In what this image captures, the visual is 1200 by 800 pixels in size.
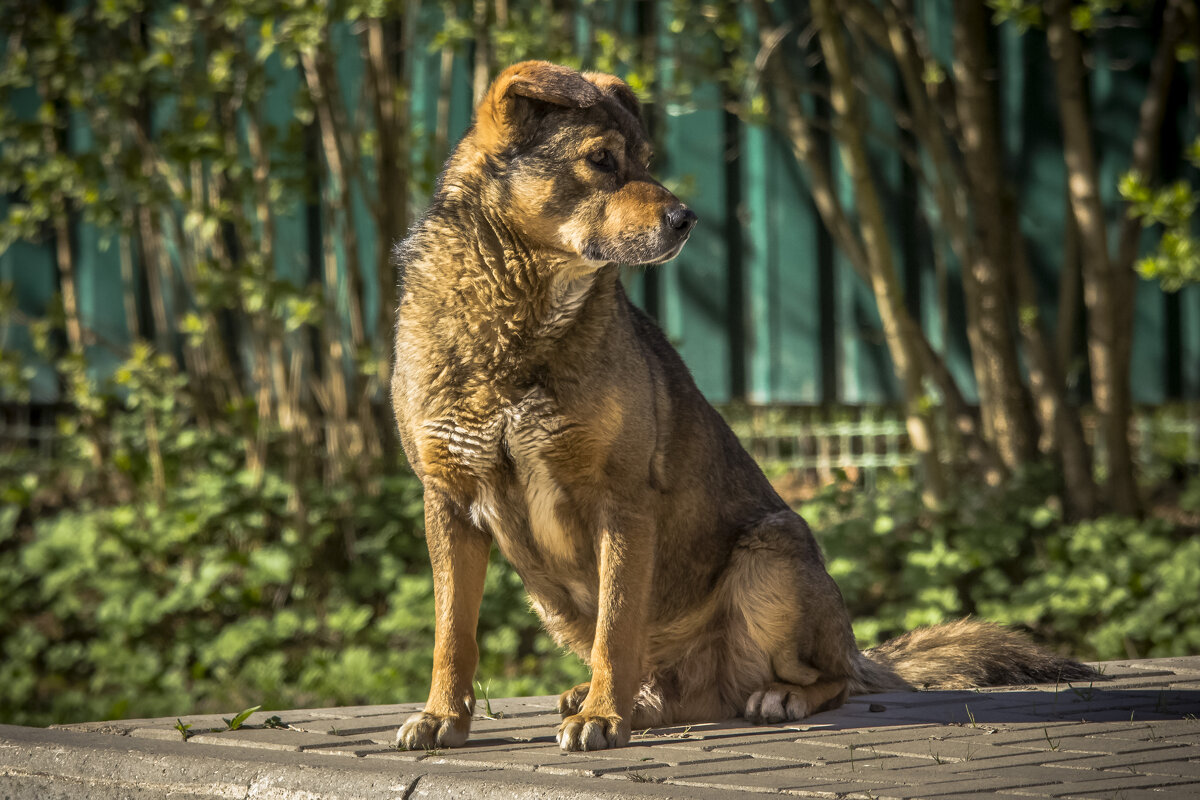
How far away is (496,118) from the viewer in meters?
3.74

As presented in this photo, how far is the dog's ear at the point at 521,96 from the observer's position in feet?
11.9

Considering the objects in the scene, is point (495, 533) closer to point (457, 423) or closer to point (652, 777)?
point (457, 423)

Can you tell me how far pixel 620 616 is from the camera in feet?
11.9

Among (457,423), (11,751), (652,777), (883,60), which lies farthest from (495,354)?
(883,60)

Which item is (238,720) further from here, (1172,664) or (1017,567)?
(1017,567)

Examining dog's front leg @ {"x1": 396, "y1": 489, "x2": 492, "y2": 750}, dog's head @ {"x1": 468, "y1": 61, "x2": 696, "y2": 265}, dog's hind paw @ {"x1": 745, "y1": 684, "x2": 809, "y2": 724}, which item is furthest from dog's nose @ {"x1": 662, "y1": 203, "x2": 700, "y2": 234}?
dog's hind paw @ {"x1": 745, "y1": 684, "x2": 809, "y2": 724}

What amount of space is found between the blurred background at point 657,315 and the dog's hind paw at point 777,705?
254 cm

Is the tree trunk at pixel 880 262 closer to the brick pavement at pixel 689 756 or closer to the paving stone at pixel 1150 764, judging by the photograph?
the brick pavement at pixel 689 756

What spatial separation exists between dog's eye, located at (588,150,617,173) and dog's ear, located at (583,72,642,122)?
11.3 inches

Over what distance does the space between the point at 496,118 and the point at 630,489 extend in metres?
1.20

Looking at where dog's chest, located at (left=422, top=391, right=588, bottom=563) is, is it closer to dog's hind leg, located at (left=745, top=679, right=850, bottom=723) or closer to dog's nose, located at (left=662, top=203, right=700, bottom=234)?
dog's nose, located at (left=662, top=203, right=700, bottom=234)

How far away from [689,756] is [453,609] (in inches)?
32.8

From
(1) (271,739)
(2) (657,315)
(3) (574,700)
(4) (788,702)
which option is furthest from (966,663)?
(2) (657,315)

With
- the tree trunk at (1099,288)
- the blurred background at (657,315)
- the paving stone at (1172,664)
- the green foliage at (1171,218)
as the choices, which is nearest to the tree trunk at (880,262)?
the blurred background at (657,315)
